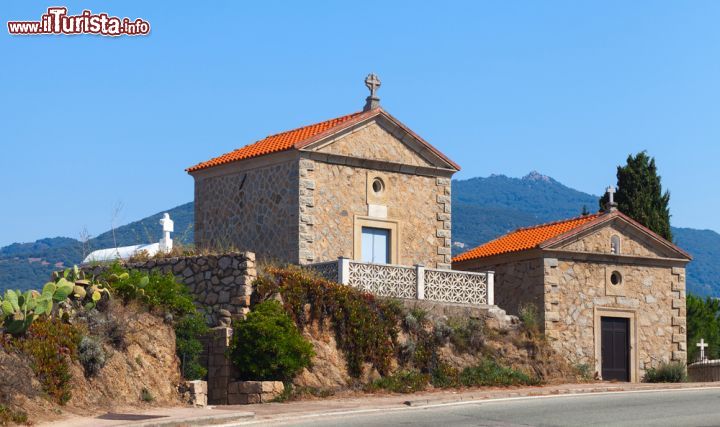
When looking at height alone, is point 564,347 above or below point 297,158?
below

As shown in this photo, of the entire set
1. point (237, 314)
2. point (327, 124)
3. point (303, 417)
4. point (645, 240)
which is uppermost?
point (327, 124)

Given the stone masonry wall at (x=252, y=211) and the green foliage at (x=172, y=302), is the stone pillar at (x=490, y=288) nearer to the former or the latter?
the stone masonry wall at (x=252, y=211)

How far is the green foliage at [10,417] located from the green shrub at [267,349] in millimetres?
7010

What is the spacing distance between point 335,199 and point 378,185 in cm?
168

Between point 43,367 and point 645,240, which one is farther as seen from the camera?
point 645,240

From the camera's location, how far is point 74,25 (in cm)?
2636

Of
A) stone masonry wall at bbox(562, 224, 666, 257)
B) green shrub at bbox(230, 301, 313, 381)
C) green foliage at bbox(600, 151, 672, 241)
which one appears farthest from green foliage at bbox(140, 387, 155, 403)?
green foliage at bbox(600, 151, 672, 241)

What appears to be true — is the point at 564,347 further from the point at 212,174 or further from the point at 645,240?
the point at 212,174

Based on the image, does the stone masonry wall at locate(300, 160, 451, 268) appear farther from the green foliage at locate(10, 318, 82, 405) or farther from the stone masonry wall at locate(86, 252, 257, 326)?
the green foliage at locate(10, 318, 82, 405)

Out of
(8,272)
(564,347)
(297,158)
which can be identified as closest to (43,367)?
(297,158)

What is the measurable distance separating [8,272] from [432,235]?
154314 mm

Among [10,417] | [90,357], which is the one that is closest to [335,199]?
[90,357]

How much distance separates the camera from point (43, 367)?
2034 centimetres

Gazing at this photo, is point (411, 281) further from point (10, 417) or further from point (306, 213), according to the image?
point (10, 417)
